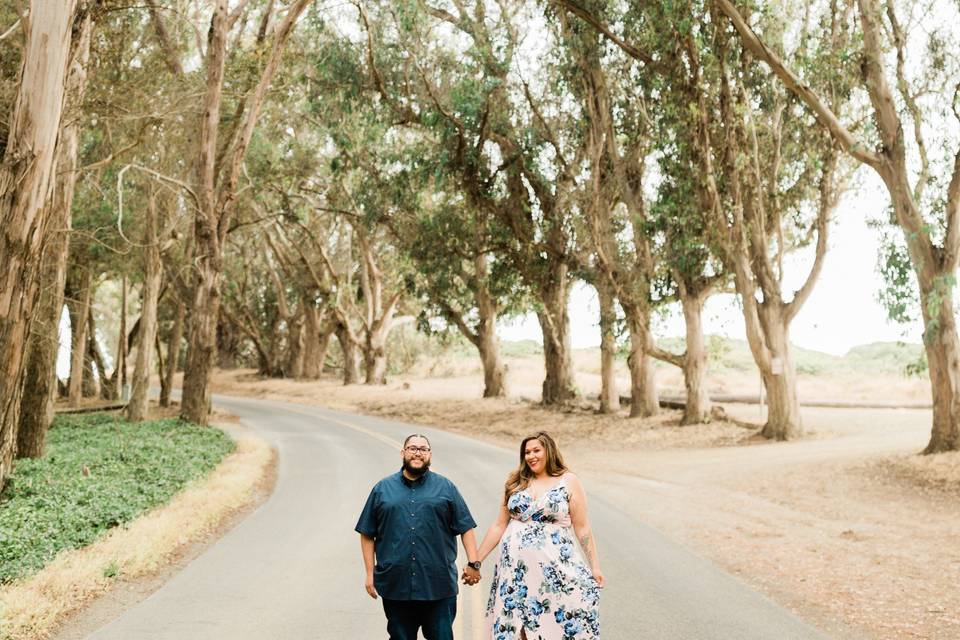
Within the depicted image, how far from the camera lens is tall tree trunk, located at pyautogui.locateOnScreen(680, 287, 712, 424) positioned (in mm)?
27828

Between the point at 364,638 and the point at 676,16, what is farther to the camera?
the point at 676,16

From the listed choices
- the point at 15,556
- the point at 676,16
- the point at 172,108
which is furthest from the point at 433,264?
the point at 15,556

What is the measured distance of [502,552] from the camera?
16.5 feet

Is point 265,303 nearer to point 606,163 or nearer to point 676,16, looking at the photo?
point 606,163

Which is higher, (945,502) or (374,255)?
(374,255)

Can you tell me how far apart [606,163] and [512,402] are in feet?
48.2

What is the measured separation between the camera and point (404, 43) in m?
26.8

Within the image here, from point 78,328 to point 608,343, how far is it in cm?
2002

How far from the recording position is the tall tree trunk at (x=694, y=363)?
27828 millimetres

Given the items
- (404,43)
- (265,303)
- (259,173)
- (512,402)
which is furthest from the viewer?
(265,303)

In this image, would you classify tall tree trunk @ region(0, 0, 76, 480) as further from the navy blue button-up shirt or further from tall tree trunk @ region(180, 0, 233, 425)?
tall tree trunk @ region(180, 0, 233, 425)

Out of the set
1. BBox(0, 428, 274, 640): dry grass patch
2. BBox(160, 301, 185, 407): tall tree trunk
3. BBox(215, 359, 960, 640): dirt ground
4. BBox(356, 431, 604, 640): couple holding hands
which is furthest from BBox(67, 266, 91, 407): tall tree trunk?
BBox(356, 431, 604, 640): couple holding hands

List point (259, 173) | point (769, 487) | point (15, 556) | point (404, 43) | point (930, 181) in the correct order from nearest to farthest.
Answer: point (15, 556)
point (769, 487)
point (930, 181)
point (404, 43)
point (259, 173)

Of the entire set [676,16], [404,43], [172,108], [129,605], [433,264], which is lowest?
[129,605]
